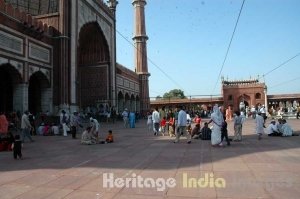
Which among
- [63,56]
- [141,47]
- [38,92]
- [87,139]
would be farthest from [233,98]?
[87,139]

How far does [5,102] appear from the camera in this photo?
2091 centimetres

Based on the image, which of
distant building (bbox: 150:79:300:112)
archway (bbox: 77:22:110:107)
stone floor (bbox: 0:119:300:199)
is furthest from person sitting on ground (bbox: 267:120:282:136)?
distant building (bbox: 150:79:300:112)

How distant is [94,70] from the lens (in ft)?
103

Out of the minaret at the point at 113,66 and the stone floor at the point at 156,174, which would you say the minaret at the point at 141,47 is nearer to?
the minaret at the point at 113,66

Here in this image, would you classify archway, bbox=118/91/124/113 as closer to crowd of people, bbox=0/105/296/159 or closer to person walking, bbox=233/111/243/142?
crowd of people, bbox=0/105/296/159

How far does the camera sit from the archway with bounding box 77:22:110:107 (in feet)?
100

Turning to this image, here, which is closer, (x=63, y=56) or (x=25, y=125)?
(x=25, y=125)

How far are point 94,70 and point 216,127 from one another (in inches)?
885

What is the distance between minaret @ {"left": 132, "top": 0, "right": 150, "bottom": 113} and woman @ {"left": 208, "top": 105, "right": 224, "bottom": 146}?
3136 cm

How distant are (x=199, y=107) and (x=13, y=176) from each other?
158ft

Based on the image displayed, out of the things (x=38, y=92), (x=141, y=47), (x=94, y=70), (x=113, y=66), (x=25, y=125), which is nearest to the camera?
(x=25, y=125)

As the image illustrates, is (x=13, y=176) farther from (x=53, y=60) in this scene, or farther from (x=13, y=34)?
(x=53, y=60)

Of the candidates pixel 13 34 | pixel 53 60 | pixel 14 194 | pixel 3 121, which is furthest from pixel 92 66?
pixel 14 194

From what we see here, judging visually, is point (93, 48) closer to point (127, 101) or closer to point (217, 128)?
point (127, 101)
